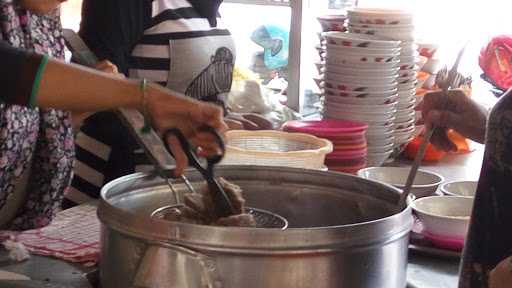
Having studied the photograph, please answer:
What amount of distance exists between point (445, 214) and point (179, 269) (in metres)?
0.68

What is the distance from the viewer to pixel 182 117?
864mm

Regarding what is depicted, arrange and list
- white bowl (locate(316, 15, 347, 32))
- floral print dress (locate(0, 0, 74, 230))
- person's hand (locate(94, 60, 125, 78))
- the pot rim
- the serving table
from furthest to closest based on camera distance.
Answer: white bowl (locate(316, 15, 347, 32)), person's hand (locate(94, 60, 125, 78)), floral print dress (locate(0, 0, 74, 230)), the serving table, the pot rim

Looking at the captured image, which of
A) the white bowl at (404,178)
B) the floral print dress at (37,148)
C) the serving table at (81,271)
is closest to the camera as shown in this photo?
the serving table at (81,271)

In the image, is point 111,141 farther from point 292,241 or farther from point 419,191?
point 292,241

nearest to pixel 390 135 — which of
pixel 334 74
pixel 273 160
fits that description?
pixel 334 74

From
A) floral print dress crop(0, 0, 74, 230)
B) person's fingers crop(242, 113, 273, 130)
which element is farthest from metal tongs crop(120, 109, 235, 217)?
person's fingers crop(242, 113, 273, 130)

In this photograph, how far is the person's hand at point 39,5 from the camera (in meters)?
1.15

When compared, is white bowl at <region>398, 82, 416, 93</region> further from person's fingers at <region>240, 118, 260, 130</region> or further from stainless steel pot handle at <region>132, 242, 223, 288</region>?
stainless steel pot handle at <region>132, 242, 223, 288</region>

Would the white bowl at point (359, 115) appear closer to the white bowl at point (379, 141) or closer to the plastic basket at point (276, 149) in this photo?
the white bowl at point (379, 141)

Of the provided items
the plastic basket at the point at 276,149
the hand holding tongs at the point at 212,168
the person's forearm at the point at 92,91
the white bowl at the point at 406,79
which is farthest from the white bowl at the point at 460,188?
Result: the person's forearm at the point at 92,91

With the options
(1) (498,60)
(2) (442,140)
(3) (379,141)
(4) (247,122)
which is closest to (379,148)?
(3) (379,141)

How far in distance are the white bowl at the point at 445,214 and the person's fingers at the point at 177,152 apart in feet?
1.41

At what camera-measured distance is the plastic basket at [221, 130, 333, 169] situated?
52.2 inches

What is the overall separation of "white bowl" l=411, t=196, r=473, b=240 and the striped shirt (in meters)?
0.56
